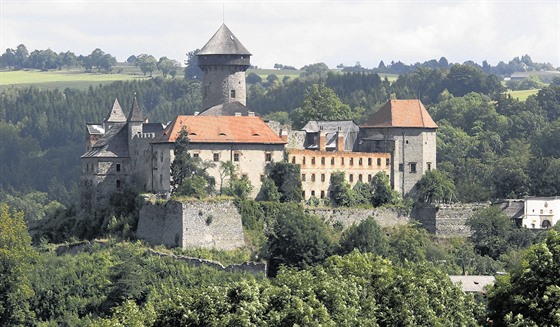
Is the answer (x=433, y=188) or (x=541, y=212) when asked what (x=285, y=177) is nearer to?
(x=433, y=188)

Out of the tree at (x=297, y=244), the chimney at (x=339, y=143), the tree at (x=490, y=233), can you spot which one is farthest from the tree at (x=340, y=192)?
the tree at (x=490, y=233)

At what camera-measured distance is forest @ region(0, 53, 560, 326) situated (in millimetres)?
60750

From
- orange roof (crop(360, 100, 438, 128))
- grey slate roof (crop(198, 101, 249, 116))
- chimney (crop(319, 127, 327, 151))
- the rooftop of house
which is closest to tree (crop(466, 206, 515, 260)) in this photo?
the rooftop of house

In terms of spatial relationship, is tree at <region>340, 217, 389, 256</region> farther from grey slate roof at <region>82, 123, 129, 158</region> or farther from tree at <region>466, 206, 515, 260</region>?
grey slate roof at <region>82, 123, 129, 158</region>

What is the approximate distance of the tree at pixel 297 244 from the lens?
83.6m

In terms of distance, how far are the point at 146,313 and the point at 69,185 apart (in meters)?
108

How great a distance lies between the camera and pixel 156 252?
276ft

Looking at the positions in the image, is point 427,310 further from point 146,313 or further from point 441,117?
point 441,117

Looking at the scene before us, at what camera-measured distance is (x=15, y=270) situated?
283 feet

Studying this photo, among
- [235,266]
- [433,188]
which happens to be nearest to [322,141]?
[433,188]

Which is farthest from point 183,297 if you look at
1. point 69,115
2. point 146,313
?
point 69,115

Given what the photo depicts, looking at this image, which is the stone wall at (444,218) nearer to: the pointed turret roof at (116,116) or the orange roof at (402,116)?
the orange roof at (402,116)

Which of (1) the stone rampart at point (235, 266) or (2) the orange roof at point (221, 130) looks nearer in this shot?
(1) the stone rampart at point (235, 266)

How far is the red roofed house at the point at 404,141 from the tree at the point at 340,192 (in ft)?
13.1
